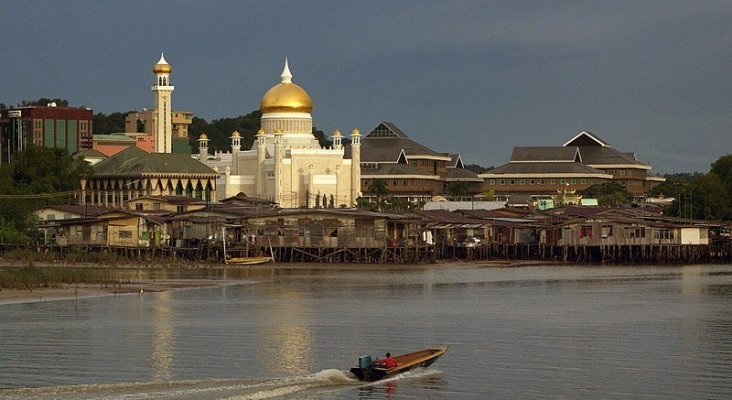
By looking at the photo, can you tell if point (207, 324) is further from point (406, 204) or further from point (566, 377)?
point (406, 204)

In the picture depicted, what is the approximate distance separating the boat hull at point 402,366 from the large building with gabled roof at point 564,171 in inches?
4873

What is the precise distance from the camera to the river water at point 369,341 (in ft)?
114

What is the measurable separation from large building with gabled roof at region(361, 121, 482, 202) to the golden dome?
1778 cm

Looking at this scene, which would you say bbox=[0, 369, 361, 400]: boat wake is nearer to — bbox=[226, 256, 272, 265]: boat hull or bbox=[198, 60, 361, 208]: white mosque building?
bbox=[226, 256, 272, 265]: boat hull

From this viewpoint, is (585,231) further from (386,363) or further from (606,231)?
(386,363)

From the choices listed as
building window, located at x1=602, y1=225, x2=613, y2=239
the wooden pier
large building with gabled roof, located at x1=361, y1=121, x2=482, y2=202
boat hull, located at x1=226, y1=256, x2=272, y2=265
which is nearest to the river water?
boat hull, located at x1=226, y1=256, x2=272, y2=265

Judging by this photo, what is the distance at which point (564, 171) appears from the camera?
164 meters

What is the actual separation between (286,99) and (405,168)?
31.2m

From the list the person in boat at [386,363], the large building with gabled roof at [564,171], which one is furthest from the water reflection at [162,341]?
the large building with gabled roof at [564,171]

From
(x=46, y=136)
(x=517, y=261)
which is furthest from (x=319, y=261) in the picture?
(x=46, y=136)

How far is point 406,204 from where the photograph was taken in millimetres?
132375

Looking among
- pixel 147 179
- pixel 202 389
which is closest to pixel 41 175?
pixel 147 179

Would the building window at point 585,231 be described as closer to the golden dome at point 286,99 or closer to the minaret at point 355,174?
the minaret at point 355,174

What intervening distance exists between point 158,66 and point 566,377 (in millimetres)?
110558
